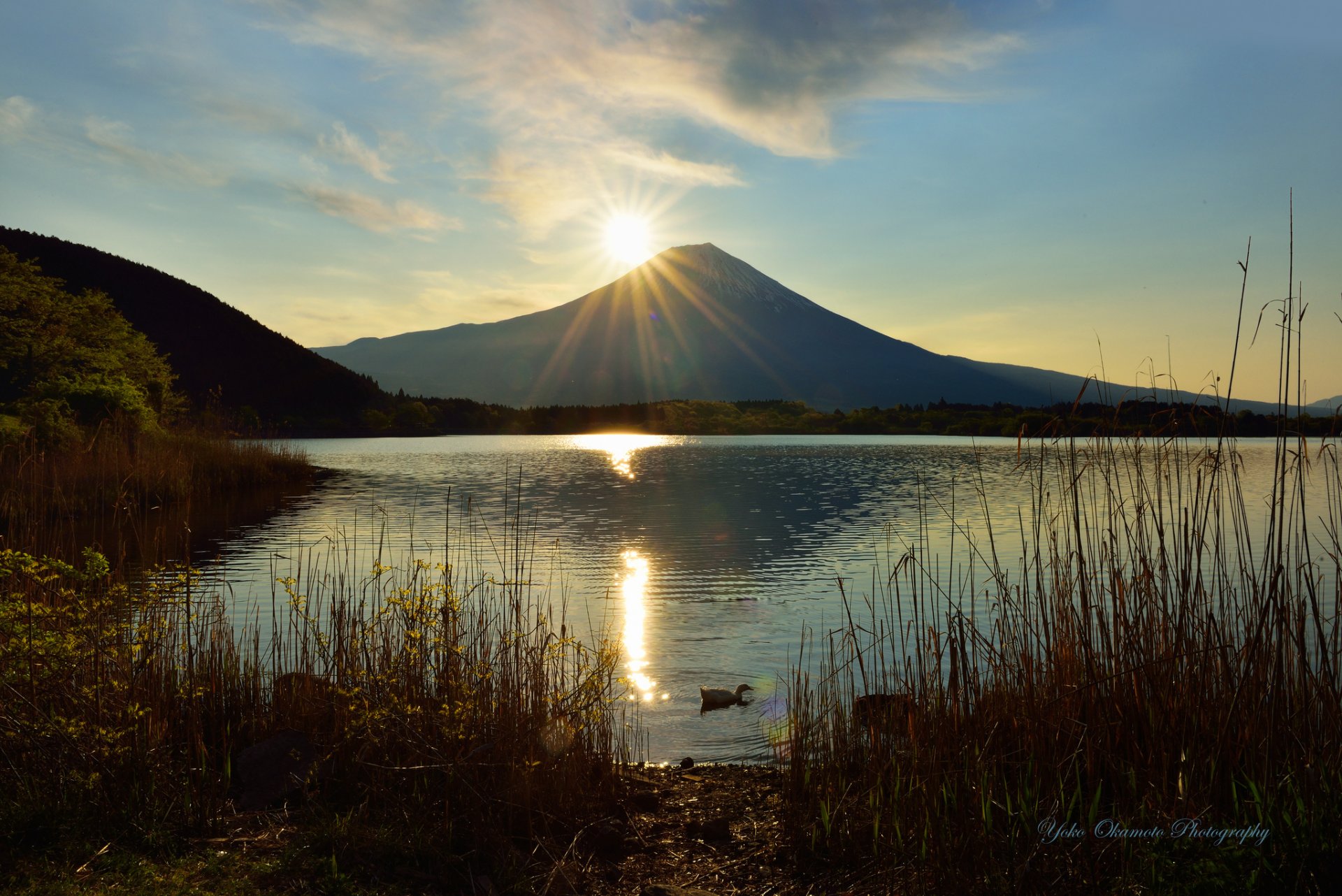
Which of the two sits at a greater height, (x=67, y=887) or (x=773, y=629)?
(x=67, y=887)

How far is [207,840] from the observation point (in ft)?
13.2

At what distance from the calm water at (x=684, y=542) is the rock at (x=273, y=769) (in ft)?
6.67

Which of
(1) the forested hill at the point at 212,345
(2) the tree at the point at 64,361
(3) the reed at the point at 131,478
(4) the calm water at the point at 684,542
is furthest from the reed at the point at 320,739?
(1) the forested hill at the point at 212,345

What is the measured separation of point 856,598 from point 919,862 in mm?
8014

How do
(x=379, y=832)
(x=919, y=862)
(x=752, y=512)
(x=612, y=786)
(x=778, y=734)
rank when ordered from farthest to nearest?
1. (x=752, y=512)
2. (x=778, y=734)
3. (x=612, y=786)
4. (x=379, y=832)
5. (x=919, y=862)

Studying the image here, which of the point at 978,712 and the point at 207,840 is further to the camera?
the point at 978,712

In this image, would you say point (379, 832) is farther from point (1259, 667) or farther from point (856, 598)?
point (856, 598)


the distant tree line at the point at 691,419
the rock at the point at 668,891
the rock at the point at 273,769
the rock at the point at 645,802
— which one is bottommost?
the rock at the point at 645,802

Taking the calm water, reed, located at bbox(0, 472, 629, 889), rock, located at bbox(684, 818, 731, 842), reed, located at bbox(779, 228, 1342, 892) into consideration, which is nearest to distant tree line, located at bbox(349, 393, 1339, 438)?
the calm water

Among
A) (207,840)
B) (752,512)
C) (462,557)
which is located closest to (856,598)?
(462,557)

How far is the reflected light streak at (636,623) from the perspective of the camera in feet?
26.6

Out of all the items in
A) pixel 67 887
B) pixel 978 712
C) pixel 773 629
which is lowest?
pixel 773 629

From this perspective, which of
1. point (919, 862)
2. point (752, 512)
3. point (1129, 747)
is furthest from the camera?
point (752, 512)

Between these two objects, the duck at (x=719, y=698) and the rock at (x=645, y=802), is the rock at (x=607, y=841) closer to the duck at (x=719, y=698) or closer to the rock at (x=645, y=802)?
the rock at (x=645, y=802)
